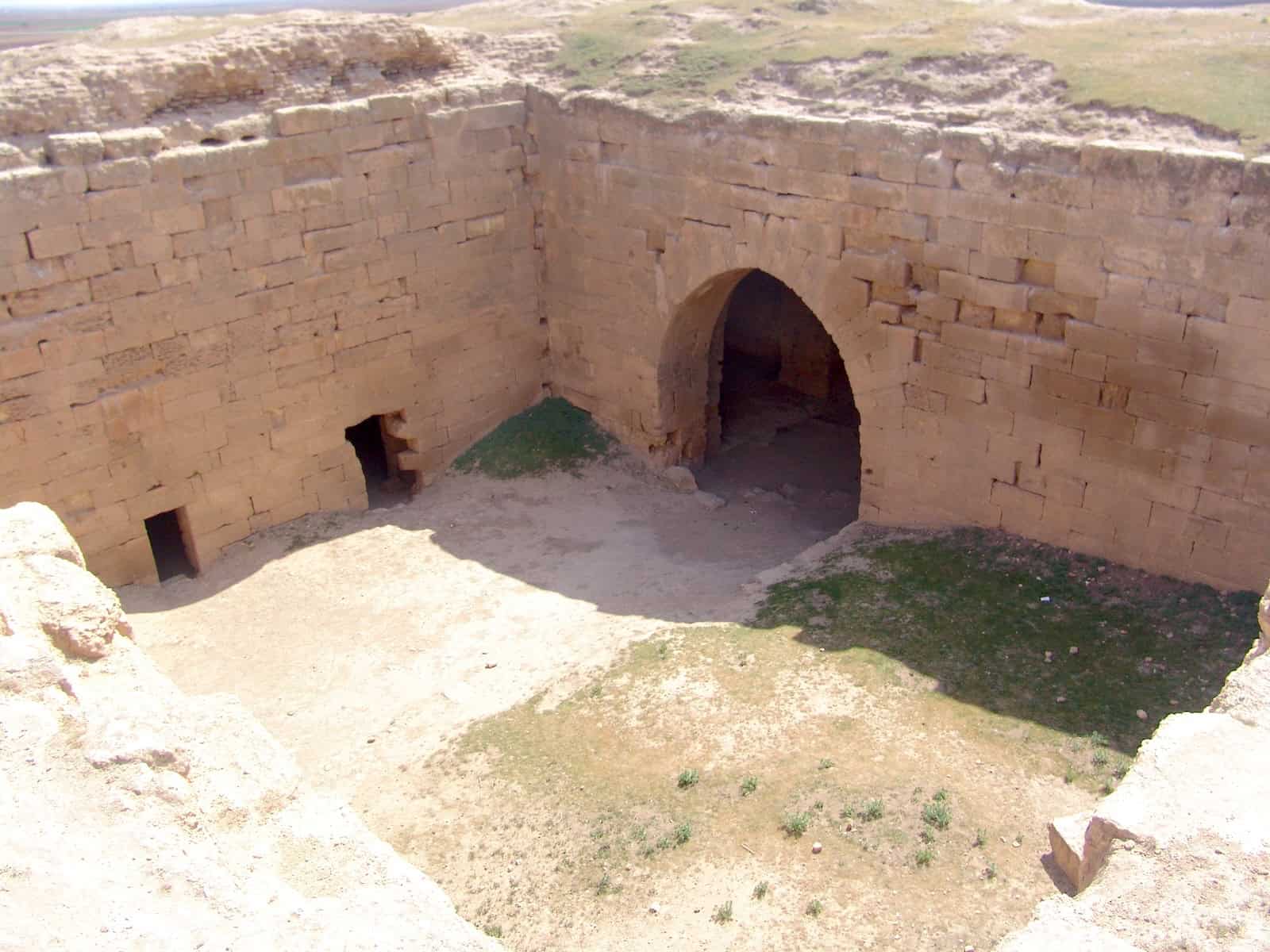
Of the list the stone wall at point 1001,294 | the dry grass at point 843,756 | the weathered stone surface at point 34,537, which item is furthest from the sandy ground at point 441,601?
the weathered stone surface at point 34,537

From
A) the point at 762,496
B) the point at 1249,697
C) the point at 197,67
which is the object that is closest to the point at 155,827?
the point at 1249,697

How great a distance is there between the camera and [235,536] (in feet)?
36.3

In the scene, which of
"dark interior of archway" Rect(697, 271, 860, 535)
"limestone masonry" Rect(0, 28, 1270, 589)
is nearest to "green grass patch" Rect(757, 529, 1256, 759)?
"limestone masonry" Rect(0, 28, 1270, 589)

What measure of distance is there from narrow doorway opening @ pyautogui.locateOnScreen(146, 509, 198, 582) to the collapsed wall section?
17 cm

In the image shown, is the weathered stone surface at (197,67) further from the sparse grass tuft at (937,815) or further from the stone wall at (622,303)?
the sparse grass tuft at (937,815)

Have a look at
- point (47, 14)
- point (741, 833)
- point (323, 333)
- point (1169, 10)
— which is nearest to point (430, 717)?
point (741, 833)

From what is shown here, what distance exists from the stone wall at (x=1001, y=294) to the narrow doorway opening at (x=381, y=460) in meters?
2.90

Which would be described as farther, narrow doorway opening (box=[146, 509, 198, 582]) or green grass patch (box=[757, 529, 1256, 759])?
narrow doorway opening (box=[146, 509, 198, 582])

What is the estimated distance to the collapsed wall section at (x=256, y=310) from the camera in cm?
941

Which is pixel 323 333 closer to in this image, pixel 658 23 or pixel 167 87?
pixel 167 87

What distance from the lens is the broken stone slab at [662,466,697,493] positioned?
12.5m

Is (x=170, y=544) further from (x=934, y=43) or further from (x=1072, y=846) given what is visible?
(x=1072, y=846)

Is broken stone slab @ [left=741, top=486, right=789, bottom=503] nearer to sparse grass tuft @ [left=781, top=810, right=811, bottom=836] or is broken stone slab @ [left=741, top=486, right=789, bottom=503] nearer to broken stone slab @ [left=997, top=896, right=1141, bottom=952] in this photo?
sparse grass tuft @ [left=781, top=810, right=811, bottom=836]

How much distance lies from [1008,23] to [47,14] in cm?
3522
